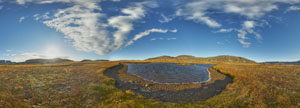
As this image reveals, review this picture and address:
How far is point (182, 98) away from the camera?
20.9 metres

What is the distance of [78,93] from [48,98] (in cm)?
359

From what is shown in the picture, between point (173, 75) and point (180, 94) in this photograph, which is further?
point (173, 75)

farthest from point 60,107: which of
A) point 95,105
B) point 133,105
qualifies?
point 133,105

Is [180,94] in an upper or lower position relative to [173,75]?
lower

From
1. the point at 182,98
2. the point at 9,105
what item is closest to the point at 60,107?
the point at 9,105

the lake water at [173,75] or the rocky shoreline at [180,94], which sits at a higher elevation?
the lake water at [173,75]

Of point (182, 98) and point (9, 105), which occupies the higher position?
point (9, 105)

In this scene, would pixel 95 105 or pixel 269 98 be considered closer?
pixel 95 105

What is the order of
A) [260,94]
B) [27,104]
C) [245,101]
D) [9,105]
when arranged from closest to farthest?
[9,105] < [27,104] < [245,101] < [260,94]

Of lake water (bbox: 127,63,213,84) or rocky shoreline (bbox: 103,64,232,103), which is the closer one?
rocky shoreline (bbox: 103,64,232,103)

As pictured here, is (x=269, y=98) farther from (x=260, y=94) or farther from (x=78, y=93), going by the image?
(x=78, y=93)

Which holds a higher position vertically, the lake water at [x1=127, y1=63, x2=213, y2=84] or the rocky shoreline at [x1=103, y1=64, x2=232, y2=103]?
the lake water at [x1=127, y1=63, x2=213, y2=84]

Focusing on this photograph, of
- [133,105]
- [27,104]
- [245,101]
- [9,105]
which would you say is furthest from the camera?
[245,101]

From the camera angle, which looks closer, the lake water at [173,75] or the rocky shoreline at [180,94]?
the rocky shoreline at [180,94]
